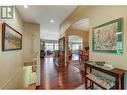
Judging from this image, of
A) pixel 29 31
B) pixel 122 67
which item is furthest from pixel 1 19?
pixel 29 31

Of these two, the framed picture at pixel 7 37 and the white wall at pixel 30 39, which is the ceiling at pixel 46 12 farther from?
the framed picture at pixel 7 37

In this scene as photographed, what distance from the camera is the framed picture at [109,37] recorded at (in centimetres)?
228

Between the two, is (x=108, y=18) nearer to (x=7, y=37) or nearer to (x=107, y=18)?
(x=107, y=18)

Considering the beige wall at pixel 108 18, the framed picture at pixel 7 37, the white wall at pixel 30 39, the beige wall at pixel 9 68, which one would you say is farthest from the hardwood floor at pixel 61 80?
the white wall at pixel 30 39

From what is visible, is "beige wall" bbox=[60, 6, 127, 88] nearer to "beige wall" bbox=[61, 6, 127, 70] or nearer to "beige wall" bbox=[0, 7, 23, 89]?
"beige wall" bbox=[61, 6, 127, 70]

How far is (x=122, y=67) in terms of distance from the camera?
224 cm

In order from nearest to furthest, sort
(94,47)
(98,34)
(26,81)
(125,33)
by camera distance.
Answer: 1. (125,33)
2. (98,34)
3. (94,47)
4. (26,81)

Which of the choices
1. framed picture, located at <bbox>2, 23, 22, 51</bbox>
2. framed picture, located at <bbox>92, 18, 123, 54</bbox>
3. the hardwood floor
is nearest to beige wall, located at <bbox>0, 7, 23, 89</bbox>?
framed picture, located at <bbox>2, 23, 22, 51</bbox>

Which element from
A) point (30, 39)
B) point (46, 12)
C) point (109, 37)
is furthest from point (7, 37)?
point (30, 39)

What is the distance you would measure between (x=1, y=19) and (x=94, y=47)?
2.42 m

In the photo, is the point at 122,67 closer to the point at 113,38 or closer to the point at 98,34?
the point at 113,38

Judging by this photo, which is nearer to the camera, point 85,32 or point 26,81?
point 26,81

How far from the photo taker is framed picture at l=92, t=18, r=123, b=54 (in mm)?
2279
